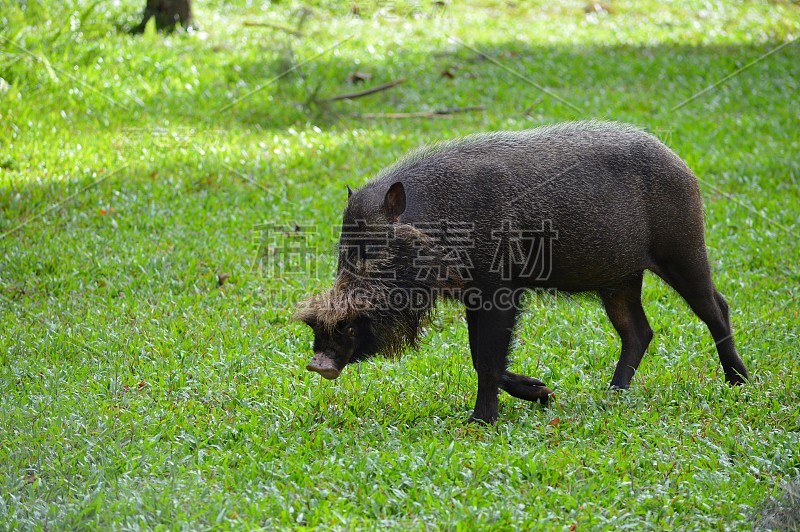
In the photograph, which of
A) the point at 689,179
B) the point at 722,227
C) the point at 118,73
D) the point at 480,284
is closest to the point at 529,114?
the point at 722,227

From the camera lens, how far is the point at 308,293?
279 inches

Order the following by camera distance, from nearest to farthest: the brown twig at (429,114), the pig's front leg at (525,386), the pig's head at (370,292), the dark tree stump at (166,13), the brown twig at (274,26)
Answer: the pig's head at (370,292) < the pig's front leg at (525,386) < the brown twig at (429,114) < the brown twig at (274,26) < the dark tree stump at (166,13)

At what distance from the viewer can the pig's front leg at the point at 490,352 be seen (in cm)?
509

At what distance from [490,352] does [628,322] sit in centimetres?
126

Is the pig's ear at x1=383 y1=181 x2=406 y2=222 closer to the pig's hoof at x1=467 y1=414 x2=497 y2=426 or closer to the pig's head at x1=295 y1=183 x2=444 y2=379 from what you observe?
the pig's head at x1=295 y1=183 x2=444 y2=379

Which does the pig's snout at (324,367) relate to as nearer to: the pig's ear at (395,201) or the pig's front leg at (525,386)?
the pig's ear at (395,201)

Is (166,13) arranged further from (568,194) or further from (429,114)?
(568,194)

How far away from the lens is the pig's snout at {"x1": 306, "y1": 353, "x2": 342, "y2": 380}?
181 inches

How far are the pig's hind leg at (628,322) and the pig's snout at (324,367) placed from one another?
1.91 metres

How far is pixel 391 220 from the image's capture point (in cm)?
493

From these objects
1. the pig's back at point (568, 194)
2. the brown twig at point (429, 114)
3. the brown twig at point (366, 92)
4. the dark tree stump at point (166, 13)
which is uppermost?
the pig's back at point (568, 194)

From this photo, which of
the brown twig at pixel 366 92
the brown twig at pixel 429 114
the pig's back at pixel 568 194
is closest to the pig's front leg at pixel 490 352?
the pig's back at pixel 568 194

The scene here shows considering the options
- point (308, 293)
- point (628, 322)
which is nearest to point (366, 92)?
point (308, 293)

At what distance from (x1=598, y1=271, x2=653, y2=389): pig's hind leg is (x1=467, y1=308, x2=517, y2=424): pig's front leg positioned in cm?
93
